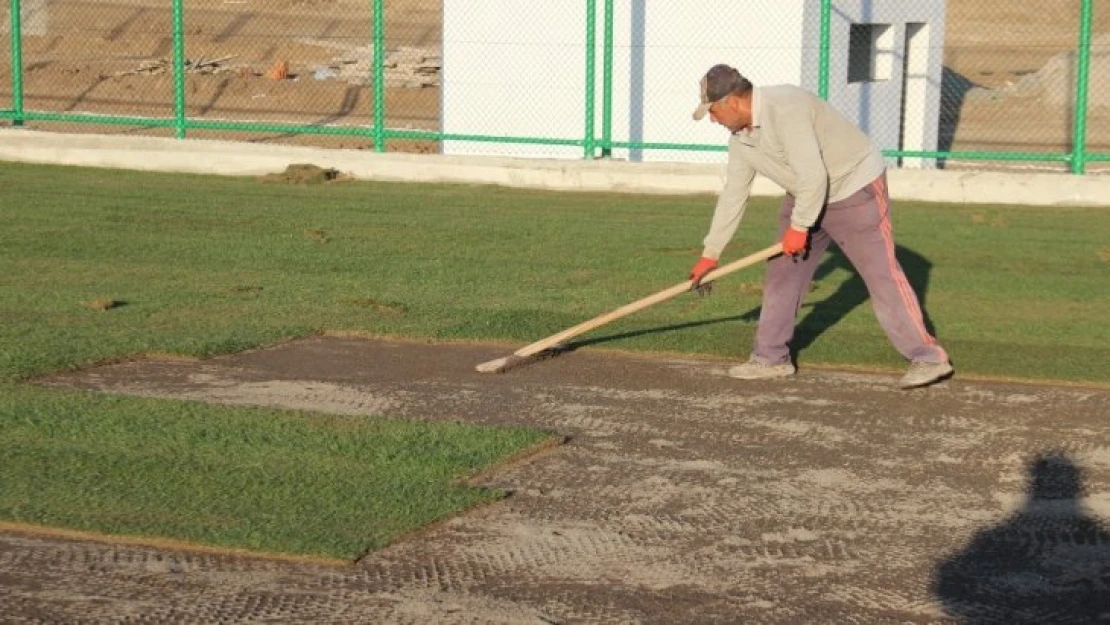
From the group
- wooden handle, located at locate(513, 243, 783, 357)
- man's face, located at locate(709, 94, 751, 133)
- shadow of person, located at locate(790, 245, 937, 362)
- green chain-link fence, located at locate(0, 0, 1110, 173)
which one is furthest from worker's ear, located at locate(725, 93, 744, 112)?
green chain-link fence, located at locate(0, 0, 1110, 173)

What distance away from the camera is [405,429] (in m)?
7.45

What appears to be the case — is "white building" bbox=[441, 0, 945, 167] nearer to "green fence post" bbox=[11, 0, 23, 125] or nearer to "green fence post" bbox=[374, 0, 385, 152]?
"green fence post" bbox=[374, 0, 385, 152]

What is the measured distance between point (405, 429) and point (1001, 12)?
37812 mm

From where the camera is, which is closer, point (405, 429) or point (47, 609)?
point (47, 609)

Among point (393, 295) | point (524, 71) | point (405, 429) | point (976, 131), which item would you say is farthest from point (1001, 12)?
point (405, 429)

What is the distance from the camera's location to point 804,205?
8.31 meters

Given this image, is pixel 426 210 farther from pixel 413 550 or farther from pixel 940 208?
pixel 413 550

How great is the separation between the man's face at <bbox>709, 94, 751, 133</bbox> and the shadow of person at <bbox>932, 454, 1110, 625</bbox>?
2380 millimetres

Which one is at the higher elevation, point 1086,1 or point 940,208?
point 1086,1

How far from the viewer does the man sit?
826 centimetres

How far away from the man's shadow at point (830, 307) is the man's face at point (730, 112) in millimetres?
1562

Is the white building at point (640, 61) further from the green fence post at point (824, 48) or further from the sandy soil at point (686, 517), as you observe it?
the sandy soil at point (686, 517)

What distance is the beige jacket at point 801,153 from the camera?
8.26 metres

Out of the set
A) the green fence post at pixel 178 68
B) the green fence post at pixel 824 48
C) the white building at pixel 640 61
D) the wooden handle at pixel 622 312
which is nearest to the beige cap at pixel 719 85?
the wooden handle at pixel 622 312
